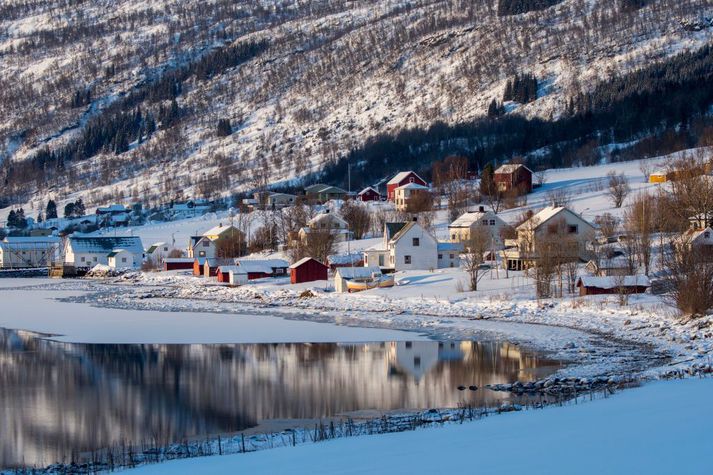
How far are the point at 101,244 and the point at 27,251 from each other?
509 inches

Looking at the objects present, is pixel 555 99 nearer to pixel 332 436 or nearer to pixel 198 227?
pixel 198 227

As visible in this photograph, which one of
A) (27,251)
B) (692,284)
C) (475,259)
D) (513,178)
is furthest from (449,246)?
(27,251)

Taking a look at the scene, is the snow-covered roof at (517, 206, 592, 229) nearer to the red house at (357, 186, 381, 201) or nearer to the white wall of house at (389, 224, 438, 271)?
the white wall of house at (389, 224, 438, 271)

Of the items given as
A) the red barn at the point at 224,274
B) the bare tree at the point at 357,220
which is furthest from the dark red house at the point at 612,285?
the bare tree at the point at 357,220

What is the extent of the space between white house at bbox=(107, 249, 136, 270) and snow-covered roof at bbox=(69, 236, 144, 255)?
2.80 m

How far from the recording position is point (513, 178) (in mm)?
94938

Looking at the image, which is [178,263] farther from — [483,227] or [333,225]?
[483,227]

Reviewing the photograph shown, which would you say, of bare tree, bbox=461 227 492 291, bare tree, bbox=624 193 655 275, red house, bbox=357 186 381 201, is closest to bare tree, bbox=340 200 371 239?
bare tree, bbox=461 227 492 291

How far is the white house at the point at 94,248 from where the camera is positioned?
327ft

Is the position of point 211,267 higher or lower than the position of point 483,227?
lower

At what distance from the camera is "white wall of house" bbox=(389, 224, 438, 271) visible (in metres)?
61.8

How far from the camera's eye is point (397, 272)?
60219 mm

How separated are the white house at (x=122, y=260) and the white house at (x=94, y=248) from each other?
2011 mm

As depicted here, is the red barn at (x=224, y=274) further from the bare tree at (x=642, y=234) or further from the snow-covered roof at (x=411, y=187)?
the snow-covered roof at (x=411, y=187)
